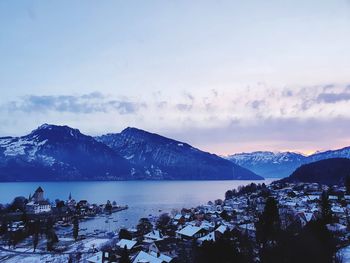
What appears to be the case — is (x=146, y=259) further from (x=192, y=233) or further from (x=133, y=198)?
(x=133, y=198)

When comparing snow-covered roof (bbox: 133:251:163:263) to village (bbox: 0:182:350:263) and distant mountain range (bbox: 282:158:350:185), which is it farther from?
distant mountain range (bbox: 282:158:350:185)

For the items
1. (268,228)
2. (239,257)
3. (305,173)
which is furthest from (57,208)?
(305,173)

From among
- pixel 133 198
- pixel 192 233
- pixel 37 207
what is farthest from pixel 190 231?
pixel 133 198

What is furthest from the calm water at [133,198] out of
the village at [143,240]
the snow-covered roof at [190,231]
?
the snow-covered roof at [190,231]

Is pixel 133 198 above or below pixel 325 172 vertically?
below

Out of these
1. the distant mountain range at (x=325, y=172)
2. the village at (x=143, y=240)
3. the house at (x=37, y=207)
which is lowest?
the village at (x=143, y=240)

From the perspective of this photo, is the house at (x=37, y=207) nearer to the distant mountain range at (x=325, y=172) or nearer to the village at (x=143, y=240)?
the village at (x=143, y=240)

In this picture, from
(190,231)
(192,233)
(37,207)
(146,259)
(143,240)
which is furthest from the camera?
(37,207)

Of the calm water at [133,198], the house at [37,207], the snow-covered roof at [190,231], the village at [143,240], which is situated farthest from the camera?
the house at [37,207]

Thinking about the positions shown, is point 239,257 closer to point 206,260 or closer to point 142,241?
point 206,260

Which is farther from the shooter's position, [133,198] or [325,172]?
[325,172]
